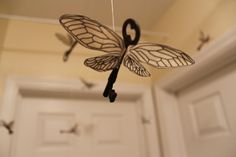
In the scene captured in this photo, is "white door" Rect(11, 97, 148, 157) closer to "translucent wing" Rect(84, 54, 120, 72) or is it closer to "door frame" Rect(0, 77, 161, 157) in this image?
"door frame" Rect(0, 77, 161, 157)

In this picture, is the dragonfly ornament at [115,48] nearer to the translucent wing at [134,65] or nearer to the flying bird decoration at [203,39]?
the translucent wing at [134,65]

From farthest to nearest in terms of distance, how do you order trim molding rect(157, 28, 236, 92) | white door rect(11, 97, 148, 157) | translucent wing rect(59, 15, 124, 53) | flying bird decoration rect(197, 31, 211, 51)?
white door rect(11, 97, 148, 157) → flying bird decoration rect(197, 31, 211, 51) → trim molding rect(157, 28, 236, 92) → translucent wing rect(59, 15, 124, 53)

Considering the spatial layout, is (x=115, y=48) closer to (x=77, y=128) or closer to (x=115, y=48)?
(x=115, y=48)

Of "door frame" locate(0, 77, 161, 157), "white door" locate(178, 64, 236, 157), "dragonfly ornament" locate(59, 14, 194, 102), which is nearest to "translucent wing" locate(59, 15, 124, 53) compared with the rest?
"dragonfly ornament" locate(59, 14, 194, 102)

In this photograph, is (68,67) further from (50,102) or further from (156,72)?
(156,72)

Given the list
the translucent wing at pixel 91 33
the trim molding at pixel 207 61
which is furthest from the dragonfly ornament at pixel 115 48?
the trim molding at pixel 207 61

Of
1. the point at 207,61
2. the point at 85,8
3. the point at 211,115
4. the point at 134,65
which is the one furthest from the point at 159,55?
the point at 85,8
